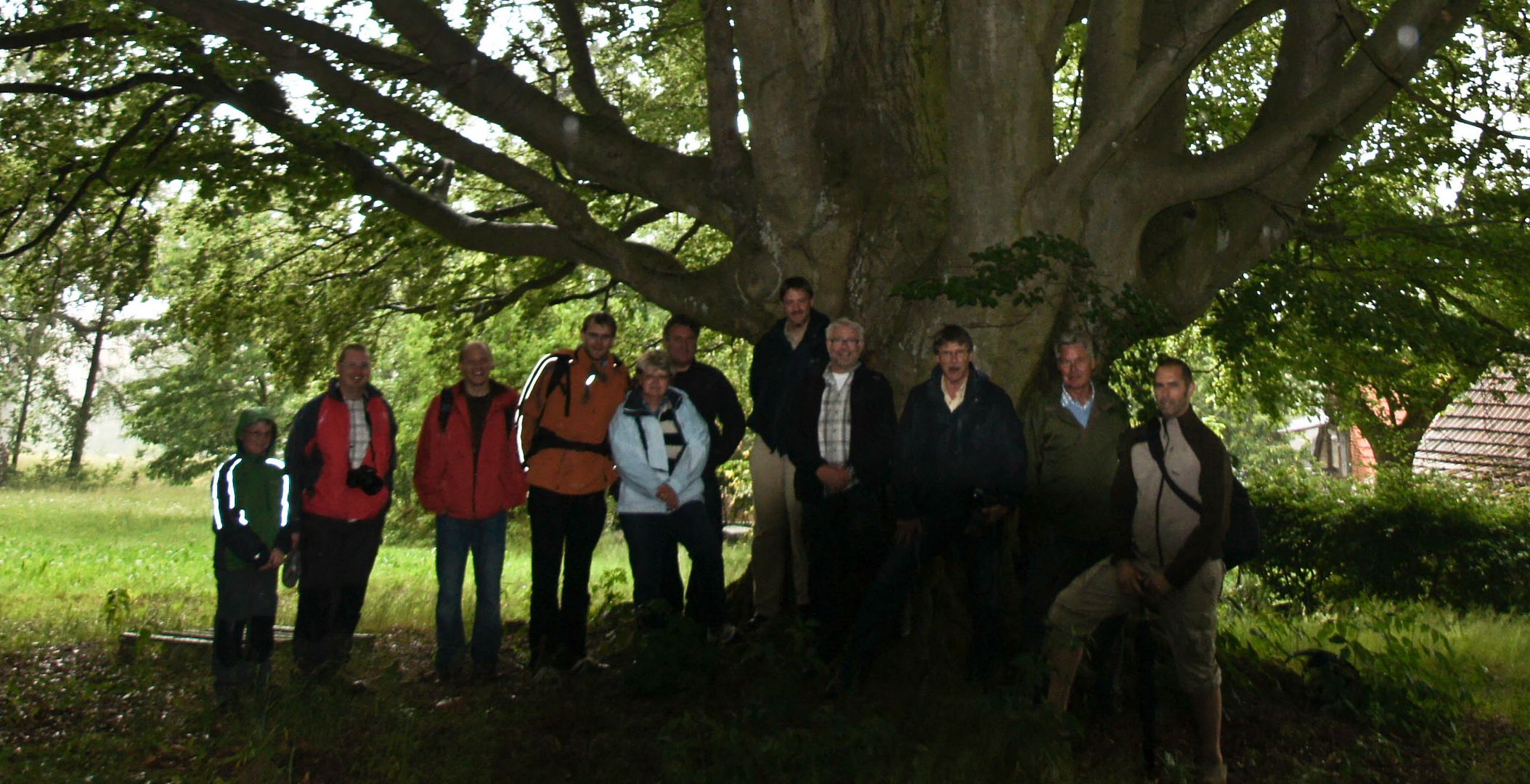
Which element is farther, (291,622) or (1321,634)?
(291,622)

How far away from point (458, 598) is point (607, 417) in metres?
1.24

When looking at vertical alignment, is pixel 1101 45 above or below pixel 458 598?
above

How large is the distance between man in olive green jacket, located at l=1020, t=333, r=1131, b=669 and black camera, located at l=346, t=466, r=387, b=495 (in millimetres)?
3238

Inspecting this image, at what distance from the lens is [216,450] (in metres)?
43.4

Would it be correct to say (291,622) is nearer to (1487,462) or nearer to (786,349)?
(786,349)

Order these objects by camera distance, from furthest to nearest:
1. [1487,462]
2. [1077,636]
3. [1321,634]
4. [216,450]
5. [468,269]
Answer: [216,450]
[1487,462]
[468,269]
[1321,634]
[1077,636]

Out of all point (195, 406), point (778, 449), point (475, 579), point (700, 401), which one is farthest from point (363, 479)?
point (195, 406)

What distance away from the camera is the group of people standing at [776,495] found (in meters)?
5.64

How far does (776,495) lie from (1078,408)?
6.12 ft

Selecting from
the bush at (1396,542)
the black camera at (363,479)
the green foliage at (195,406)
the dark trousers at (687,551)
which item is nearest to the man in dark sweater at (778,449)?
the dark trousers at (687,551)

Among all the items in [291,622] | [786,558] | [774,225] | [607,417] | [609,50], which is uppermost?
[609,50]

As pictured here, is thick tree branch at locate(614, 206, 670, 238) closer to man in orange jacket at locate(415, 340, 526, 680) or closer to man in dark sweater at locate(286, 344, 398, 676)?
man in orange jacket at locate(415, 340, 526, 680)

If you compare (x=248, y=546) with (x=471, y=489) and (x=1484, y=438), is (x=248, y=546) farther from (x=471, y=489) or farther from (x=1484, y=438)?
(x=1484, y=438)

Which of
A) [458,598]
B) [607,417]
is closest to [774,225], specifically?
[607,417]
